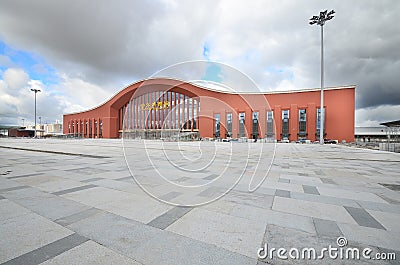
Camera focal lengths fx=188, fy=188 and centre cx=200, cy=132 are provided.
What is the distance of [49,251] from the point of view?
2822 mm

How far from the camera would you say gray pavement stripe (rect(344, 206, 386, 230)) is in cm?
380

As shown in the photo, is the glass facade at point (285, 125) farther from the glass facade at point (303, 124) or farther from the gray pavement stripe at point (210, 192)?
the gray pavement stripe at point (210, 192)

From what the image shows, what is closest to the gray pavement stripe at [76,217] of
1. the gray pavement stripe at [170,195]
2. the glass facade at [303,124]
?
the gray pavement stripe at [170,195]

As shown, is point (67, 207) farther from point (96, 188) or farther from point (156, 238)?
point (156, 238)

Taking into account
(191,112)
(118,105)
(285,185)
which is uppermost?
(118,105)

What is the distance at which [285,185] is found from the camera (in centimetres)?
696

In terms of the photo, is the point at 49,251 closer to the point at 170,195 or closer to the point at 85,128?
the point at 170,195

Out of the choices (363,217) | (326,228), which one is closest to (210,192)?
(326,228)

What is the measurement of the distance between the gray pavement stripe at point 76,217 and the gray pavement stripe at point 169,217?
1493 millimetres

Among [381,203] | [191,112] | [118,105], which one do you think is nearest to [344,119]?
[191,112]

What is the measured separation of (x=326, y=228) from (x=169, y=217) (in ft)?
10.3

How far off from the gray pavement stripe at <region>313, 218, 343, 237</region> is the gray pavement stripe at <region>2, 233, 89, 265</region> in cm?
420

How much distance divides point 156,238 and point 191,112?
11.9 m

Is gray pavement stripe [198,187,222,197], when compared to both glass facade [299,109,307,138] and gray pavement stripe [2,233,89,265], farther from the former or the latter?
glass facade [299,109,307,138]
